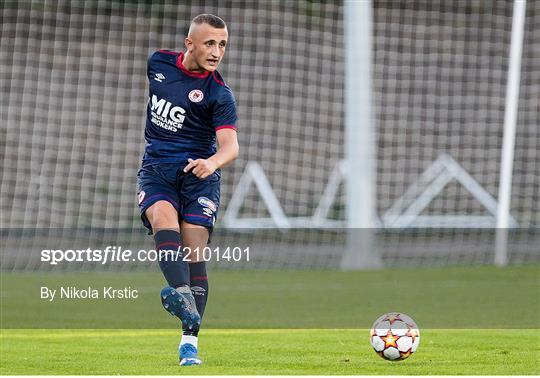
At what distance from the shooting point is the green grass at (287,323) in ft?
22.3

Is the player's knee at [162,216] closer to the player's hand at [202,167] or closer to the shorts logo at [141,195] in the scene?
the shorts logo at [141,195]

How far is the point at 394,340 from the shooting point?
268 inches

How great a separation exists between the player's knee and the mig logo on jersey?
A: 496mm

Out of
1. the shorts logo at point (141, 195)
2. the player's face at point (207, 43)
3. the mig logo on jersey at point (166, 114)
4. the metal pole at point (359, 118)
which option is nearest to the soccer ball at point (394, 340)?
the shorts logo at point (141, 195)

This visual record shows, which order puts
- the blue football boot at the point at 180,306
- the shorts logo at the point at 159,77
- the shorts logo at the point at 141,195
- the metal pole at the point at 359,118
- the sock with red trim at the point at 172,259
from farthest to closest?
the metal pole at the point at 359,118 < the shorts logo at the point at 159,77 < the shorts logo at the point at 141,195 < the sock with red trim at the point at 172,259 < the blue football boot at the point at 180,306

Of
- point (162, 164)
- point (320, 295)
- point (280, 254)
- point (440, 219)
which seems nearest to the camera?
point (162, 164)

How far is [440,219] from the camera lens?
18484 mm

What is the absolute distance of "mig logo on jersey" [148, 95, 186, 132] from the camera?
7.05 m

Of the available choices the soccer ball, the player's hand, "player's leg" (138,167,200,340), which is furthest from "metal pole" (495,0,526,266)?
the player's hand

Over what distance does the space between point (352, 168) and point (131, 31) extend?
585 centimetres

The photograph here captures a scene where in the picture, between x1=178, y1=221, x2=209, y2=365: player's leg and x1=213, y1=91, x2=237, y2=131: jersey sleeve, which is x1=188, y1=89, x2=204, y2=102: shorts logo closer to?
x1=213, y1=91, x2=237, y2=131: jersey sleeve

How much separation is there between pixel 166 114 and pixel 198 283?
105 centimetres

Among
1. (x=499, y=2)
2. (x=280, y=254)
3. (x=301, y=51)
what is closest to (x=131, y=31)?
(x=301, y=51)

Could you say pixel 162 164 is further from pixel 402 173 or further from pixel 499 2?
pixel 402 173
